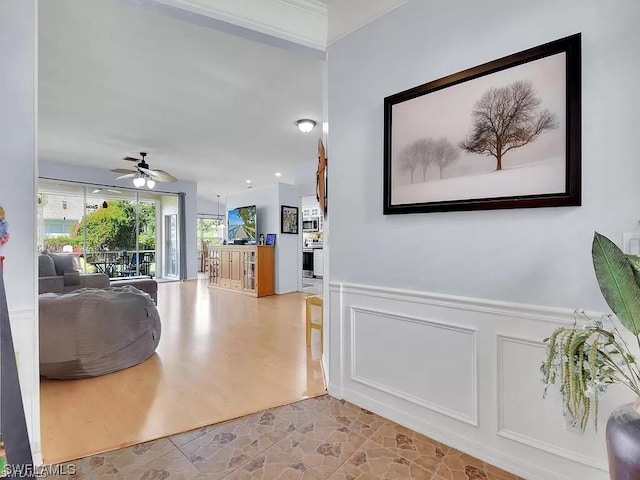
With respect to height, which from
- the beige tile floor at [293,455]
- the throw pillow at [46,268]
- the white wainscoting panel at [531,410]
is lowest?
the beige tile floor at [293,455]

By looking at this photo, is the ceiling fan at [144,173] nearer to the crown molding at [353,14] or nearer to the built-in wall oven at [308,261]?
the built-in wall oven at [308,261]

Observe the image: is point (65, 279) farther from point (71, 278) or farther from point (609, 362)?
point (609, 362)

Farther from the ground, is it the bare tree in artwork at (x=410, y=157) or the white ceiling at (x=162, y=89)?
the white ceiling at (x=162, y=89)

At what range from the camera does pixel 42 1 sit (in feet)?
7.54

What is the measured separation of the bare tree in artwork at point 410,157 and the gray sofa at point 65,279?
4476 millimetres

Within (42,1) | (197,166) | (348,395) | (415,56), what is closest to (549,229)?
(415,56)

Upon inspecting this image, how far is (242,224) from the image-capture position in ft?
26.2

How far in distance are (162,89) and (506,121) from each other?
343cm

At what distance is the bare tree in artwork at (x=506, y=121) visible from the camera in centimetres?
162

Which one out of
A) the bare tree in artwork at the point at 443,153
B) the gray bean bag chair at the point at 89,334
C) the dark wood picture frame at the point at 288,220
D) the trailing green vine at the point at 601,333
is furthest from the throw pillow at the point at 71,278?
the trailing green vine at the point at 601,333

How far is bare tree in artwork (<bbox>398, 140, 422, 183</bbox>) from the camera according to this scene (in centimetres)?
206

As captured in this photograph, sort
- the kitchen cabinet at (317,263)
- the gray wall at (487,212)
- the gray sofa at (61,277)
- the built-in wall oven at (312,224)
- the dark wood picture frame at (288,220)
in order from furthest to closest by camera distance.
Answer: the built-in wall oven at (312,224)
the kitchen cabinet at (317,263)
the dark wood picture frame at (288,220)
the gray sofa at (61,277)
the gray wall at (487,212)

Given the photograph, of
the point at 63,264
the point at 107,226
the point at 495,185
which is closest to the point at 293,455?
the point at 495,185

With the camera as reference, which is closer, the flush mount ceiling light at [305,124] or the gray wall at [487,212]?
the gray wall at [487,212]
